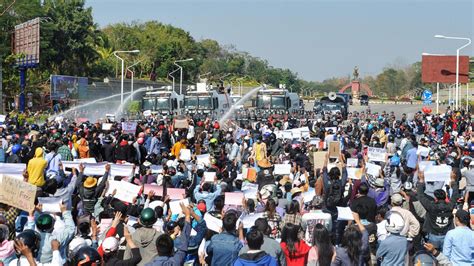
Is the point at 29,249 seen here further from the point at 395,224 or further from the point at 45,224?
the point at 395,224

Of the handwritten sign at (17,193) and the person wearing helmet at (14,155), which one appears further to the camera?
the person wearing helmet at (14,155)

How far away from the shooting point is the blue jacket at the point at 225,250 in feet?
28.8

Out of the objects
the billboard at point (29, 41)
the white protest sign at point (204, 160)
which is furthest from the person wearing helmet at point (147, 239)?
the billboard at point (29, 41)

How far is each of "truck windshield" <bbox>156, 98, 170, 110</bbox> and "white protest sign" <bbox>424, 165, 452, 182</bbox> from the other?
2850cm

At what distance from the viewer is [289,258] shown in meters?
8.65

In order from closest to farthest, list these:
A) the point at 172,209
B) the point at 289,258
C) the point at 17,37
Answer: the point at 289,258
the point at 172,209
the point at 17,37

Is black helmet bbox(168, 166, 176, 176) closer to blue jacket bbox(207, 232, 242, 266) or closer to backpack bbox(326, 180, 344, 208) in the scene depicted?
backpack bbox(326, 180, 344, 208)

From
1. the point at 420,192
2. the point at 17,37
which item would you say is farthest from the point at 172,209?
the point at 17,37

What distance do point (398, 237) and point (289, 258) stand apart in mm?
1192

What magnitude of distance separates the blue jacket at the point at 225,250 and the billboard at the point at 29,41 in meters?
40.1

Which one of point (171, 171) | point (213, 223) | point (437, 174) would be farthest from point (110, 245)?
point (437, 174)

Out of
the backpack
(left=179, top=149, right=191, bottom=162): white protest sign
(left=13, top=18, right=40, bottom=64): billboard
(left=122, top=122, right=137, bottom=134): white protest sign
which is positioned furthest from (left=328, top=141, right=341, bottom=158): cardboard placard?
(left=13, top=18, right=40, bottom=64): billboard

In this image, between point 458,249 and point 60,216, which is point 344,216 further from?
point 60,216

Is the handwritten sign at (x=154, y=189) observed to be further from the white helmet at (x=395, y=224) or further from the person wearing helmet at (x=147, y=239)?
the white helmet at (x=395, y=224)
